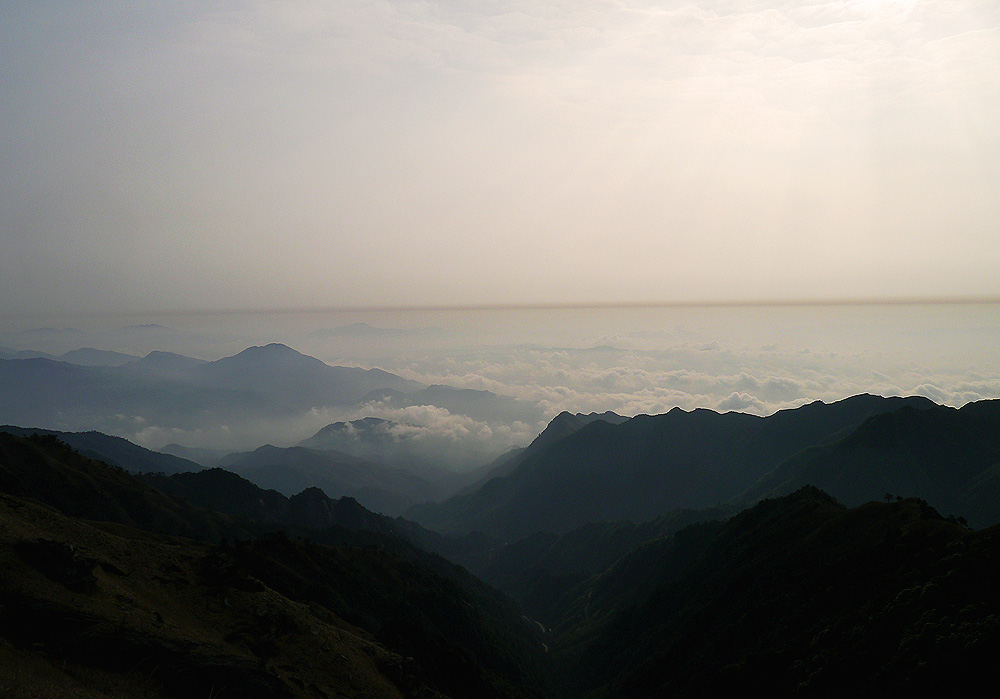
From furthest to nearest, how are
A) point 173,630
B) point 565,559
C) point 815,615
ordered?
point 565,559
point 815,615
point 173,630

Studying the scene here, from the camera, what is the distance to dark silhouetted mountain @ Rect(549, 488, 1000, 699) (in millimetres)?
31297

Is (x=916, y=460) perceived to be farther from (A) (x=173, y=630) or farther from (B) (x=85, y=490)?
(B) (x=85, y=490)

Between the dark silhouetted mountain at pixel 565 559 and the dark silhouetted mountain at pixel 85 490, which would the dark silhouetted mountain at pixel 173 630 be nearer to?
the dark silhouetted mountain at pixel 85 490

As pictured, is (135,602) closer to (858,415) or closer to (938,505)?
(938,505)

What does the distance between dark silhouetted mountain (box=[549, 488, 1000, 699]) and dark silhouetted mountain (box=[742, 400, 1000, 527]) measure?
219ft

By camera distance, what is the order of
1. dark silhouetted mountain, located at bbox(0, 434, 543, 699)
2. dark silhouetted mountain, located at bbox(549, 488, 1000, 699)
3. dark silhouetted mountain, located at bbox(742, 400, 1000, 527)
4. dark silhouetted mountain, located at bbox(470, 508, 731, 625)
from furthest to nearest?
dark silhouetted mountain, located at bbox(470, 508, 731, 625), dark silhouetted mountain, located at bbox(742, 400, 1000, 527), dark silhouetted mountain, located at bbox(549, 488, 1000, 699), dark silhouetted mountain, located at bbox(0, 434, 543, 699)

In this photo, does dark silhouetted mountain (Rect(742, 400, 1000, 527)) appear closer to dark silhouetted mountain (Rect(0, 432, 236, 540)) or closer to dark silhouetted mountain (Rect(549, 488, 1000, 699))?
dark silhouetted mountain (Rect(549, 488, 1000, 699))

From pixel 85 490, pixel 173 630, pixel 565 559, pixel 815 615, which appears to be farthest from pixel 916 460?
pixel 85 490

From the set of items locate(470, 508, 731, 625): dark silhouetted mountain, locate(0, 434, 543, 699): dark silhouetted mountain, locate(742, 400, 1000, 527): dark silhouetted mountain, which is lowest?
locate(470, 508, 731, 625): dark silhouetted mountain

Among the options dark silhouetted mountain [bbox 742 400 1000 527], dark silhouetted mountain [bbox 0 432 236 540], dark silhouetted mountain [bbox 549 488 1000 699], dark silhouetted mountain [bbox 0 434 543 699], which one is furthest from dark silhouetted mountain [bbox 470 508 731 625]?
dark silhouetted mountain [bbox 0 432 236 540]

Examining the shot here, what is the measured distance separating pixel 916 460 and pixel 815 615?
124m

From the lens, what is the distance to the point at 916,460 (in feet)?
458

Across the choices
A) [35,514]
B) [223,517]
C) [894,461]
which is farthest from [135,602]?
[894,461]

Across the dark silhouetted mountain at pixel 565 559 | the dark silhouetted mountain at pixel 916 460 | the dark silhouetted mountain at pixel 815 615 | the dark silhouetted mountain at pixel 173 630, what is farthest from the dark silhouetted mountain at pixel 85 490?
the dark silhouetted mountain at pixel 916 460
